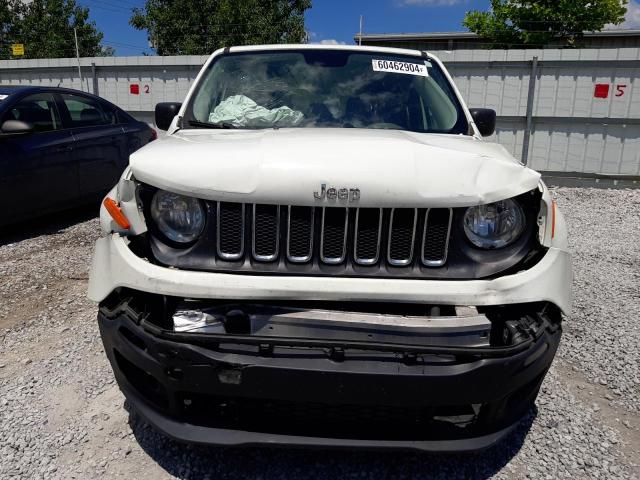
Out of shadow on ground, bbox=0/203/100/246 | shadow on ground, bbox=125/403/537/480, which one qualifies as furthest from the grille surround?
shadow on ground, bbox=0/203/100/246

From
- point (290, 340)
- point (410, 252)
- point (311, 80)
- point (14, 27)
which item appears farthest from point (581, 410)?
point (14, 27)

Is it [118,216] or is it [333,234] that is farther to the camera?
[118,216]

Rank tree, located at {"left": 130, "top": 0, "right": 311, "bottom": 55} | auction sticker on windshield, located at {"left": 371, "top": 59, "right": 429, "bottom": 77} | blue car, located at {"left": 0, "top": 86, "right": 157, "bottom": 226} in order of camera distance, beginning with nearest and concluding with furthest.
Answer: auction sticker on windshield, located at {"left": 371, "top": 59, "right": 429, "bottom": 77} → blue car, located at {"left": 0, "top": 86, "right": 157, "bottom": 226} → tree, located at {"left": 130, "top": 0, "right": 311, "bottom": 55}

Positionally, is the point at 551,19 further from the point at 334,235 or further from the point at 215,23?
the point at 334,235

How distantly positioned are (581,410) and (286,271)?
187 centimetres

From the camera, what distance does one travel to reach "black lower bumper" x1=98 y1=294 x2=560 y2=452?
1728 mm

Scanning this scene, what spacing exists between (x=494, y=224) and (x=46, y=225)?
572cm

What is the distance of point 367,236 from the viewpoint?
6.30 ft

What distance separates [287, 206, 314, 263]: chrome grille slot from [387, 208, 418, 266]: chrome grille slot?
30 cm

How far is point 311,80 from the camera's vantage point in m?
3.27

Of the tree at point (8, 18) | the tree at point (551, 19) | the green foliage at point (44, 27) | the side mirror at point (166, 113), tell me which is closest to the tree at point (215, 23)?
the green foliage at point (44, 27)

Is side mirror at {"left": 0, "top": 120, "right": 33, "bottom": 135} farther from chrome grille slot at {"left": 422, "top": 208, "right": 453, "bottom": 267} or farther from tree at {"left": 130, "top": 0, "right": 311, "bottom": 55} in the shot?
tree at {"left": 130, "top": 0, "right": 311, "bottom": 55}

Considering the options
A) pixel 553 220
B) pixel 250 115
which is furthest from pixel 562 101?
pixel 553 220

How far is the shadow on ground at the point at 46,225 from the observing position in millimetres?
5656
